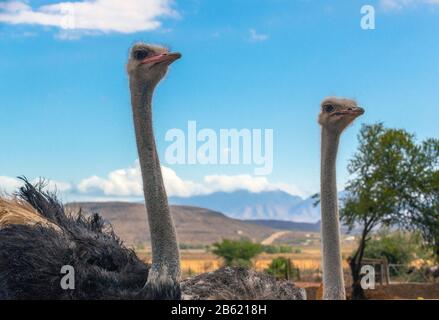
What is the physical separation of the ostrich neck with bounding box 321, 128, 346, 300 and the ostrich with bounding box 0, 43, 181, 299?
84 centimetres

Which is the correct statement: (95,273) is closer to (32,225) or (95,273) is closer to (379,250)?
(32,225)

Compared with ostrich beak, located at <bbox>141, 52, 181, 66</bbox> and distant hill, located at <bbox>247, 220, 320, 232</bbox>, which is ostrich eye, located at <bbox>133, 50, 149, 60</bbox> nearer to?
ostrich beak, located at <bbox>141, 52, 181, 66</bbox>

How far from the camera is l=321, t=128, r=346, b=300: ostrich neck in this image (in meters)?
4.35

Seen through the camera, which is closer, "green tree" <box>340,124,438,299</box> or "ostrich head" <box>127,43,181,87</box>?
"ostrich head" <box>127,43,181,87</box>

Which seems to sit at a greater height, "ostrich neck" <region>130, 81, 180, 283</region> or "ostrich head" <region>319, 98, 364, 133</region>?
"ostrich head" <region>319, 98, 364, 133</region>

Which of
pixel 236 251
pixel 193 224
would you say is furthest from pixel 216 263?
pixel 193 224

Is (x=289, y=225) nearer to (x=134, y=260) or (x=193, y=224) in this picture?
(x=193, y=224)

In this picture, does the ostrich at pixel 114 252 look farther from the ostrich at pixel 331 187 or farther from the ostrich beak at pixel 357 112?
the ostrich beak at pixel 357 112

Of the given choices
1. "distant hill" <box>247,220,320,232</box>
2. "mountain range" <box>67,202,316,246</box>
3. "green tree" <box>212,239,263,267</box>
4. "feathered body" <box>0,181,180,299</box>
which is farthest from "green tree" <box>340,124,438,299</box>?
"distant hill" <box>247,220,320,232</box>

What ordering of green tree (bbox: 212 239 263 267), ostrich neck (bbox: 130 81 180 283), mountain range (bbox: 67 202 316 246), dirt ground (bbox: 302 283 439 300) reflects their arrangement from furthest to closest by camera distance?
mountain range (bbox: 67 202 316 246) → green tree (bbox: 212 239 263 267) → dirt ground (bbox: 302 283 439 300) → ostrich neck (bbox: 130 81 180 283)

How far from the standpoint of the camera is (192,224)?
54906 millimetres

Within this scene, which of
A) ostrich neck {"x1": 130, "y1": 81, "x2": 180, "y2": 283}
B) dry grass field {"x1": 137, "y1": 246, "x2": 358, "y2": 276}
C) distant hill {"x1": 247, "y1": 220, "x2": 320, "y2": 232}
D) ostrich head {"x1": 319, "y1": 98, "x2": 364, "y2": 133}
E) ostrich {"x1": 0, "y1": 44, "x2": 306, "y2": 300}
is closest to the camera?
ostrich {"x1": 0, "y1": 44, "x2": 306, "y2": 300}

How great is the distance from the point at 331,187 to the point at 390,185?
472 inches
